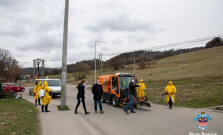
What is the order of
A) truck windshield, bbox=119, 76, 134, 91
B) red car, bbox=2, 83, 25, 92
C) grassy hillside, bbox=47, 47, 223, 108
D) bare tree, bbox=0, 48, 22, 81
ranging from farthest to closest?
1. bare tree, bbox=0, 48, 22, 81
2. red car, bbox=2, 83, 25, 92
3. grassy hillside, bbox=47, 47, 223, 108
4. truck windshield, bbox=119, 76, 134, 91

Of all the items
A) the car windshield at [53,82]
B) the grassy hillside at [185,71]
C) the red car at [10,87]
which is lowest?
the red car at [10,87]

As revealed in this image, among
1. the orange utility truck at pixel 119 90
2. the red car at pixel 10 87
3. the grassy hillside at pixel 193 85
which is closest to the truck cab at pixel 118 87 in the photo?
the orange utility truck at pixel 119 90

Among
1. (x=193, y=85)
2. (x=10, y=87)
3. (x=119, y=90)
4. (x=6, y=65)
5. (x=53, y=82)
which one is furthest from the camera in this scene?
(x=6, y=65)

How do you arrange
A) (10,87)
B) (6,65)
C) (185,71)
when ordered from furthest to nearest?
(6,65)
(185,71)
(10,87)

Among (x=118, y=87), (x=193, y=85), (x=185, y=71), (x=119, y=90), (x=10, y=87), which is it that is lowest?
(x=10, y=87)

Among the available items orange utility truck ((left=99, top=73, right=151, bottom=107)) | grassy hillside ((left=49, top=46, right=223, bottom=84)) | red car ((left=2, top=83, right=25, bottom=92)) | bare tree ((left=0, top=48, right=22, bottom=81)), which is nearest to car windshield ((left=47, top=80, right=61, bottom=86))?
orange utility truck ((left=99, top=73, right=151, bottom=107))

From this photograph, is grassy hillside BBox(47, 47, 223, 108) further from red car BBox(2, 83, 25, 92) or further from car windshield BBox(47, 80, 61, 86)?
red car BBox(2, 83, 25, 92)

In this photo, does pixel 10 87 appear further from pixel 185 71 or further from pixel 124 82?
pixel 185 71

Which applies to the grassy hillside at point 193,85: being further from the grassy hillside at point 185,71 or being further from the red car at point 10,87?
the red car at point 10,87

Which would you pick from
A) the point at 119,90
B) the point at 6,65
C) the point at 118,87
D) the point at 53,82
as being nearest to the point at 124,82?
the point at 118,87

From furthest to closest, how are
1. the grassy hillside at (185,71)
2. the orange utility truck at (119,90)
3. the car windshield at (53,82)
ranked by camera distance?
the grassy hillside at (185,71) → the car windshield at (53,82) → the orange utility truck at (119,90)

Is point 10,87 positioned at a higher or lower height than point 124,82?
lower

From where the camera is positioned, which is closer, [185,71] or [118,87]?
[118,87]

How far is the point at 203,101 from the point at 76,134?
34.7 feet
